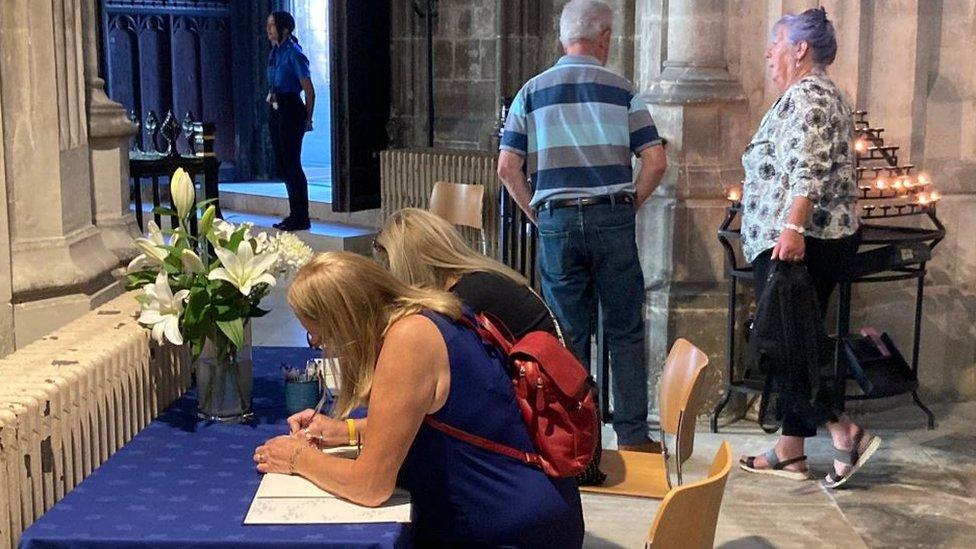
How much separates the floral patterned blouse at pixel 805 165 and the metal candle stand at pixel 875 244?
322 mm

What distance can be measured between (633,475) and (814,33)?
63.6 inches

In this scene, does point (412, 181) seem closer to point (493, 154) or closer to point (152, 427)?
point (493, 154)

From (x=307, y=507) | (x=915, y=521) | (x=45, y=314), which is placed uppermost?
(x=45, y=314)

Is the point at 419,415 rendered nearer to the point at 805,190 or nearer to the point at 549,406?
the point at 549,406

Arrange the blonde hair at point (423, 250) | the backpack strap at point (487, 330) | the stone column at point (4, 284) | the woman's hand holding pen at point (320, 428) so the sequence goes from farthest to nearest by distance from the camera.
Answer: the stone column at point (4, 284), the blonde hair at point (423, 250), the woman's hand holding pen at point (320, 428), the backpack strap at point (487, 330)

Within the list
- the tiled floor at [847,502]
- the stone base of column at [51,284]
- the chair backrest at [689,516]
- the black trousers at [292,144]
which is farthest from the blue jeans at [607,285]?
the black trousers at [292,144]

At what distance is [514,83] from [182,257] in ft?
20.0

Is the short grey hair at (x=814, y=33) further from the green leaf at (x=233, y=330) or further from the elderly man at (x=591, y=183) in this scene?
the green leaf at (x=233, y=330)

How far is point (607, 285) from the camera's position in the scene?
4172 millimetres

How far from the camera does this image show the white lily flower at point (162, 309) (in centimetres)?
257

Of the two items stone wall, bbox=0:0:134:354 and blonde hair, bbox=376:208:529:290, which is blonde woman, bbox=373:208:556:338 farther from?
stone wall, bbox=0:0:134:354

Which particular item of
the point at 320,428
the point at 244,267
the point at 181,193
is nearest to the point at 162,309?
the point at 244,267

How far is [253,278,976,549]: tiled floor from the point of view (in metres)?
3.74

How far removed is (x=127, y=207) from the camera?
4.08m
